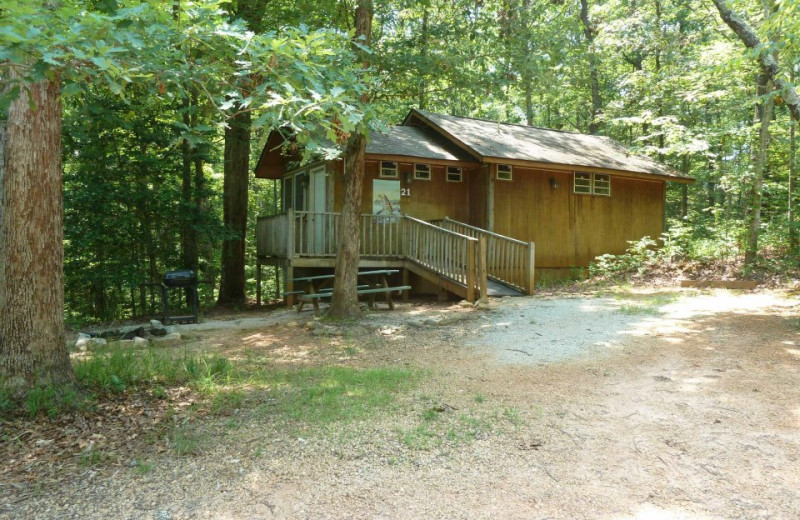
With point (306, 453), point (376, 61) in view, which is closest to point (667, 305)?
point (376, 61)

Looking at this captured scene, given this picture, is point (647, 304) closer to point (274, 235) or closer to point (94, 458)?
point (274, 235)

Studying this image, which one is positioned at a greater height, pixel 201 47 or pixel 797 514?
pixel 201 47

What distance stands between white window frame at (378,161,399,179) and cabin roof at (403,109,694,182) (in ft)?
5.63

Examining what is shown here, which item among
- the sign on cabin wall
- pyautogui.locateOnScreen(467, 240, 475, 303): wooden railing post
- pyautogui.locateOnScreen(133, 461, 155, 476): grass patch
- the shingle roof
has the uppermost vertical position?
the shingle roof

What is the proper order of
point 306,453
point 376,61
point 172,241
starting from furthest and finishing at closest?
point 172,241 < point 376,61 < point 306,453

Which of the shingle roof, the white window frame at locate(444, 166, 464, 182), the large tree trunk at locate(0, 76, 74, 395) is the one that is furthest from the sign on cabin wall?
the large tree trunk at locate(0, 76, 74, 395)

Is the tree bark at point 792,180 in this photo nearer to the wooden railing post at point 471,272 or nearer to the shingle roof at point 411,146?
the shingle roof at point 411,146

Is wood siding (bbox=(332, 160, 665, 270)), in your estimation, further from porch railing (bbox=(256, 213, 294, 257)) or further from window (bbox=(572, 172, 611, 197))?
porch railing (bbox=(256, 213, 294, 257))

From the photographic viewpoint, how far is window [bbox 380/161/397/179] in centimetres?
1279

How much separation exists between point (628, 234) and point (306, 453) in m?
14.1

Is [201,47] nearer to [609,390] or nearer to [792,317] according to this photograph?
[609,390]

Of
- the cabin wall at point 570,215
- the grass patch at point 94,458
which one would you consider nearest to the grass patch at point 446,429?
the grass patch at point 94,458

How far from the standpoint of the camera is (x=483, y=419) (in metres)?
4.12

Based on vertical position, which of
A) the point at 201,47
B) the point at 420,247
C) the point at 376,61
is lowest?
the point at 420,247
